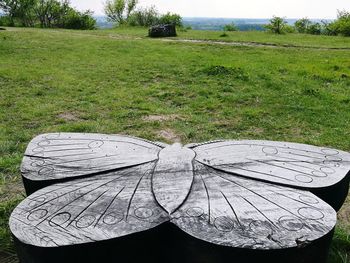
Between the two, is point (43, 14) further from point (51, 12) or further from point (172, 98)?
point (172, 98)

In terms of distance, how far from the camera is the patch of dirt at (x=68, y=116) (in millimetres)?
5945

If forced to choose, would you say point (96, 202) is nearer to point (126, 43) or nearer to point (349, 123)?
point (349, 123)

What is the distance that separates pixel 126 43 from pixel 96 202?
43.2ft

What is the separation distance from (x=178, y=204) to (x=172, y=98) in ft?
17.2

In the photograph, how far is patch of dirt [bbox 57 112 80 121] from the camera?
19.5ft

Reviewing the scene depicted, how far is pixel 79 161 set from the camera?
98.3 inches

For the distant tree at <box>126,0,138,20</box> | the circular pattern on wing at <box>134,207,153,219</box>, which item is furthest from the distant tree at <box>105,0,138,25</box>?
the circular pattern on wing at <box>134,207,153,219</box>

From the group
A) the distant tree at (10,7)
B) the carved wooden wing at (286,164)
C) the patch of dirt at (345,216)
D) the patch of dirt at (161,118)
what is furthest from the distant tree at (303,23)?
the carved wooden wing at (286,164)

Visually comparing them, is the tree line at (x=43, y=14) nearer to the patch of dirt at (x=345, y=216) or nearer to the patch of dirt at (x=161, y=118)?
the patch of dirt at (x=161, y=118)

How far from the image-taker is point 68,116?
20.0ft

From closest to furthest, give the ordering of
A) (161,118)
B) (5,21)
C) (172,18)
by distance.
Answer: (161,118) < (5,21) < (172,18)

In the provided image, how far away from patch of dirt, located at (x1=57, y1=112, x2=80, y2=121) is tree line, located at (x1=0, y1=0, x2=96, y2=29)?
29128 mm

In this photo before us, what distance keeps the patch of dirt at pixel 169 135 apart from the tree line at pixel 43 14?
30.3m

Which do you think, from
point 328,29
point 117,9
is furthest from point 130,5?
point 328,29
